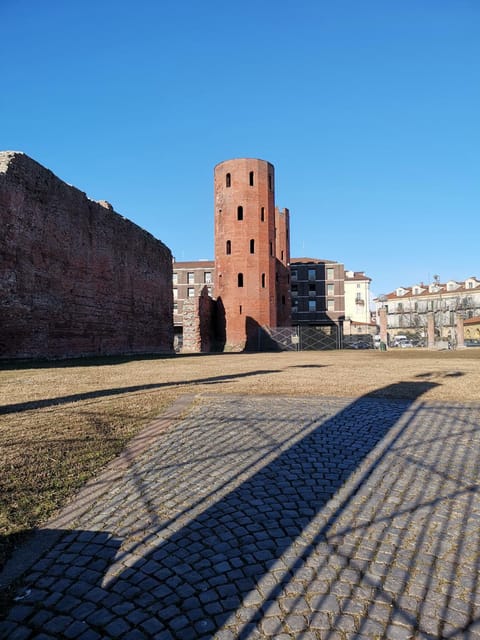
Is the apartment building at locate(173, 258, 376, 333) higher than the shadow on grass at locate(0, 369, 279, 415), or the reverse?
the apartment building at locate(173, 258, 376, 333)

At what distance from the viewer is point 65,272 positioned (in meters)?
18.2

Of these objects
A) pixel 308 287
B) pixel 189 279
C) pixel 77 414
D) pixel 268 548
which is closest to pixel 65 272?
pixel 77 414

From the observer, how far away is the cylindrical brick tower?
116ft

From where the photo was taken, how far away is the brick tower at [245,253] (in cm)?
3547

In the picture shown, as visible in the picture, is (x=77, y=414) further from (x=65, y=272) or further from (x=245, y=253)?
(x=245, y=253)

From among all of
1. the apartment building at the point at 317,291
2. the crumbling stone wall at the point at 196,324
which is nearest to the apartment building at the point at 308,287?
the apartment building at the point at 317,291

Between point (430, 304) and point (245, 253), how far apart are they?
Result: 175ft

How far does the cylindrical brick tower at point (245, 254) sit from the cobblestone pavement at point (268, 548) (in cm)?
3105

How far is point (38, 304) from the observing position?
16219 mm

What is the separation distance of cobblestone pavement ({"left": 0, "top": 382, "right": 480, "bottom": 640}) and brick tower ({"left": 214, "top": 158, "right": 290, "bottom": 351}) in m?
31.1

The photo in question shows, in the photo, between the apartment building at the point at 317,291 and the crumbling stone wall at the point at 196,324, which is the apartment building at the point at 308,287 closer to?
the apartment building at the point at 317,291

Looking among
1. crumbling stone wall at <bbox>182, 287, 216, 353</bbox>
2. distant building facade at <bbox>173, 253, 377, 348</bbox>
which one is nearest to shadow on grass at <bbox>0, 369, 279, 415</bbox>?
crumbling stone wall at <bbox>182, 287, 216, 353</bbox>

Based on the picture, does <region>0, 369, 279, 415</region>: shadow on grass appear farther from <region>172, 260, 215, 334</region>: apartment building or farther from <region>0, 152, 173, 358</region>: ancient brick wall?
<region>172, 260, 215, 334</region>: apartment building

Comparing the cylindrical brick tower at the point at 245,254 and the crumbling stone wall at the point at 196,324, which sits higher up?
the cylindrical brick tower at the point at 245,254
